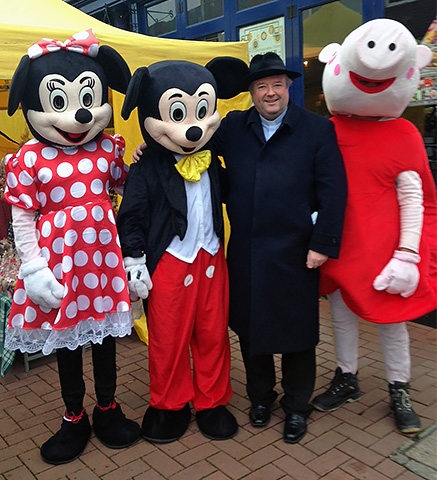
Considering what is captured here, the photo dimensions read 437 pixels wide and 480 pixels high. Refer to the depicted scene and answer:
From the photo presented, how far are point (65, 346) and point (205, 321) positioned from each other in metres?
0.72

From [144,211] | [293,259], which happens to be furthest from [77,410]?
[293,259]

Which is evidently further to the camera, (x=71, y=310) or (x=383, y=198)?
(x=383, y=198)

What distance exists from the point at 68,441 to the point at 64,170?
1.41 metres

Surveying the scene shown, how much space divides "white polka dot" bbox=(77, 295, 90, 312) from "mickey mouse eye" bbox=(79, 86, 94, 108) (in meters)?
0.93

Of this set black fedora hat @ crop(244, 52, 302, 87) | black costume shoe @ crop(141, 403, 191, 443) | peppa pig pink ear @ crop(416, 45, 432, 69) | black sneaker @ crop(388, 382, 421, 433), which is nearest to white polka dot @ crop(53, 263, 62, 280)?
black costume shoe @ crop(141, 403, 191, 443)

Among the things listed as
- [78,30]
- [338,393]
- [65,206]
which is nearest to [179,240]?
[65,206]

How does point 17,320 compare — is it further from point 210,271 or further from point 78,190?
point 210,271

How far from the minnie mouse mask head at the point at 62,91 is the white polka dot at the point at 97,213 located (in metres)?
0.33

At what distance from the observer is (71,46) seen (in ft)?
8.54

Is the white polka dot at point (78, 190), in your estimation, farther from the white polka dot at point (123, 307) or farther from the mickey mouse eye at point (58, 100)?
the white polka dot at point (123, 307)

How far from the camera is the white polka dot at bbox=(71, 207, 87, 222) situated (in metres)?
2.57

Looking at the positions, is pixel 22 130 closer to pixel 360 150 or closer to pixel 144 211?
pixel 144 211

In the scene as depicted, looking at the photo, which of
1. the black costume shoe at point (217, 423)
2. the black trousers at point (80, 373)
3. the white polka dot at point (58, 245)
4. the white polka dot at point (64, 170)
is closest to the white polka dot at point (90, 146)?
the white polka dot at point (64, 170)

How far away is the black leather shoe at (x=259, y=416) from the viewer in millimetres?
2982
